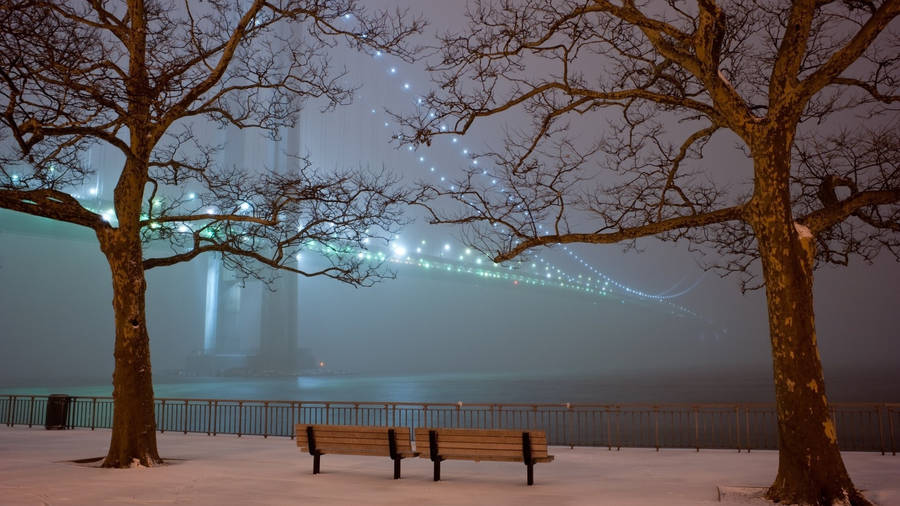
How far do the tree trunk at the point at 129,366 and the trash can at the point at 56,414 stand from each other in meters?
7.37

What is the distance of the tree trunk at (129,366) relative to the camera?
10.1 meters

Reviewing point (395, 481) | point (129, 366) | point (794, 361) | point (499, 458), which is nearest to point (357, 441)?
point (395, 481)

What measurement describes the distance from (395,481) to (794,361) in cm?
457

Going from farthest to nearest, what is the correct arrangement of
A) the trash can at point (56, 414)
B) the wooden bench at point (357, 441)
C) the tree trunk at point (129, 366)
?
the trash can at point (56, 414) < the tree trunk at point (129, 366) < the wooden bench at point (357, 441)

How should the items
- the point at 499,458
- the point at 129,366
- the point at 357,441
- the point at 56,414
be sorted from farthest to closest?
the point at 56,414, the point at 129,366, the point at 357,441, the point at 499,458

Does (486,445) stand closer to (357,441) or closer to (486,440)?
(486,440)

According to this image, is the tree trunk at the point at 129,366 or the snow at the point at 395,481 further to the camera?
the tree trunk at the point at 129,366

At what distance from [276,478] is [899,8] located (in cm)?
838

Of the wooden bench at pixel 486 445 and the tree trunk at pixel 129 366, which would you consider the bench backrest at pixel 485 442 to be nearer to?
the wooden bench at pixel 486 445

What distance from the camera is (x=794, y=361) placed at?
729 centimetres

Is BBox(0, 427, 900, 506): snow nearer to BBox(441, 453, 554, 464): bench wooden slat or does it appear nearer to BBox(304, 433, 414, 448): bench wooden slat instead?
BBox(441, 453, 554, 464): bench wooden slat

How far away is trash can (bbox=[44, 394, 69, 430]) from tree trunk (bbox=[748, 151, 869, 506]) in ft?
48.8

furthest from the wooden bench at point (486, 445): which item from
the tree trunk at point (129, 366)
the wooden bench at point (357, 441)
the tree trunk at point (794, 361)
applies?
the tree trunk at point (129, 366)

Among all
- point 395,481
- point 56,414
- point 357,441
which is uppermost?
point 357,441
